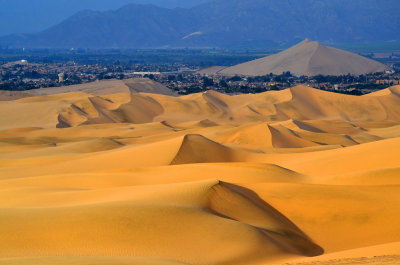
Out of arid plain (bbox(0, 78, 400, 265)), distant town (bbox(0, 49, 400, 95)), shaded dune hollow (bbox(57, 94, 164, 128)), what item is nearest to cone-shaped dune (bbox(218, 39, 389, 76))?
distant town (bbox(0, 49, 400, 95))

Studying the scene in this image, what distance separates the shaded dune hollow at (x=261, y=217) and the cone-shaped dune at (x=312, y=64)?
10854 cm

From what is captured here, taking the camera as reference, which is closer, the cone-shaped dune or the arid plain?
the arid plain

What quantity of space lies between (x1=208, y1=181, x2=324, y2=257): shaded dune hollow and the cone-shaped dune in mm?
108541

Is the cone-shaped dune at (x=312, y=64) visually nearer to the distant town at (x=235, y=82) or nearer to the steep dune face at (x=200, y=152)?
the distant town at (x=235, y=82)

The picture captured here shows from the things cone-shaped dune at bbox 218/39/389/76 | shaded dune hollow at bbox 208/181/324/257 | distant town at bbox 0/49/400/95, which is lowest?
distant town at bbox 0/49/400/95

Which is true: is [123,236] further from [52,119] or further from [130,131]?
[52,119]

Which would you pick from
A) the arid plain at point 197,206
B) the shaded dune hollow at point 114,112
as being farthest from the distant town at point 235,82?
the arid plain at point 197,206

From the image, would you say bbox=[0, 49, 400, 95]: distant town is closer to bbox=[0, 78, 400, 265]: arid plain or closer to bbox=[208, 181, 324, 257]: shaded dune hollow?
bbox=[0, 78, 400, 265]: arid plain

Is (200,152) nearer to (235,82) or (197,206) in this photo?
(197,206)

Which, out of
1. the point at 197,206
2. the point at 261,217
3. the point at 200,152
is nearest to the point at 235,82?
the point at 200,152

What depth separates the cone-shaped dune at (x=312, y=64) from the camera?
127 metres

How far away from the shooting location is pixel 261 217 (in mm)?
16656

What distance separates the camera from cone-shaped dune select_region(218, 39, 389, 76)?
416 feet

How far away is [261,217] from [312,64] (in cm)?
11570
